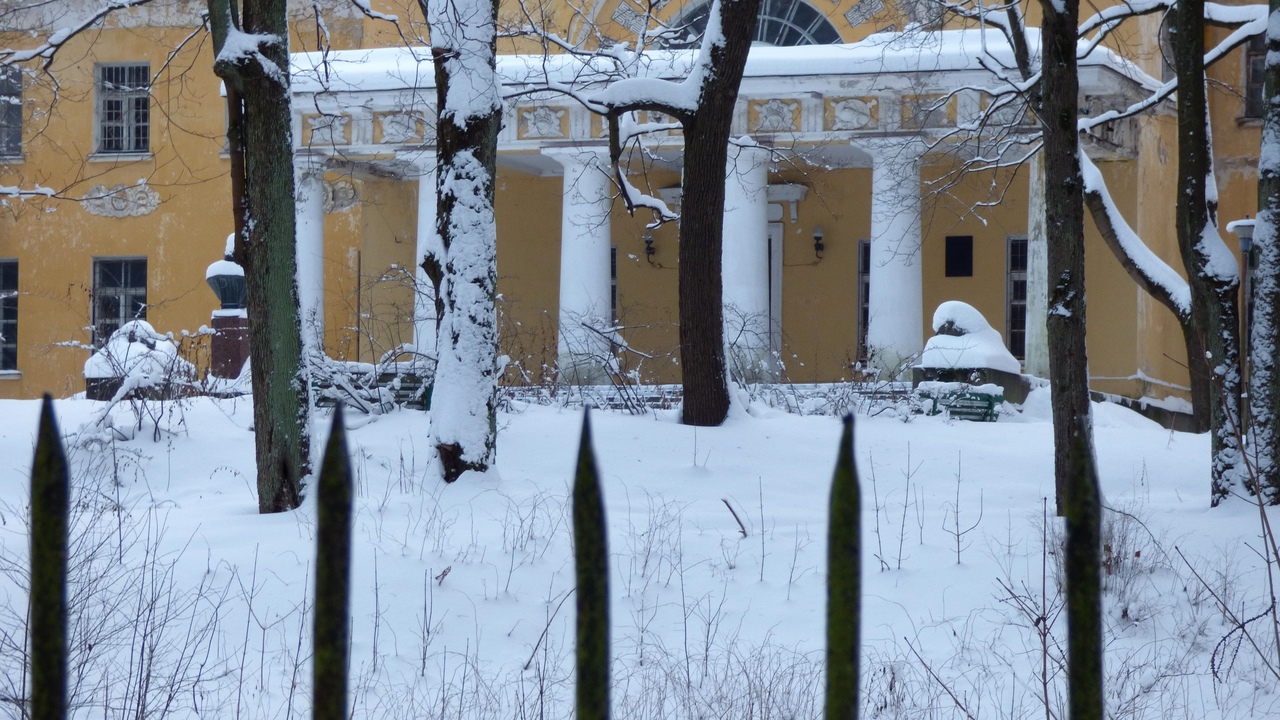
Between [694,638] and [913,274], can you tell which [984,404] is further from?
[694,638]

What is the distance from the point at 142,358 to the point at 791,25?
1139cm

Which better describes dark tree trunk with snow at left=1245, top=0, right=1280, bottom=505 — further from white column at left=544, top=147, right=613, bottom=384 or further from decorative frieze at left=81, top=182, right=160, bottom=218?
decorative frieze at left=81, top=182, right=160, bottom=218

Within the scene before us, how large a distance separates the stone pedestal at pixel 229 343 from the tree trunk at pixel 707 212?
6531 millimetres

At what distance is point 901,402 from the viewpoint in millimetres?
14734

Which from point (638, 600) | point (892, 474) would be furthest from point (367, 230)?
point (638, 600)

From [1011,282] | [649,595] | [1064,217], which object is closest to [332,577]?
[649,595]

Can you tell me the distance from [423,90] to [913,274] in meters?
6.75

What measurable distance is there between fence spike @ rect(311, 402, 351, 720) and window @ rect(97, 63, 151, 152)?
82.7 feet

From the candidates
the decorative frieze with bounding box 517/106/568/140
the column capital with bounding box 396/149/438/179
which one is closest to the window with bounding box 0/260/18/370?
the column capital with bounding box 396/149/438/179

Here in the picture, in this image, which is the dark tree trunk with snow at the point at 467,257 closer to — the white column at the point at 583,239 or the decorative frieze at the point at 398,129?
the white column at the point at 583,239

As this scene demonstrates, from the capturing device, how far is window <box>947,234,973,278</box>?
21.3m

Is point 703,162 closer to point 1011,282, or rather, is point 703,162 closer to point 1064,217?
point 1064,217

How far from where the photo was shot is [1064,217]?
27.7 ft

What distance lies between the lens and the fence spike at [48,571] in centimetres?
131
